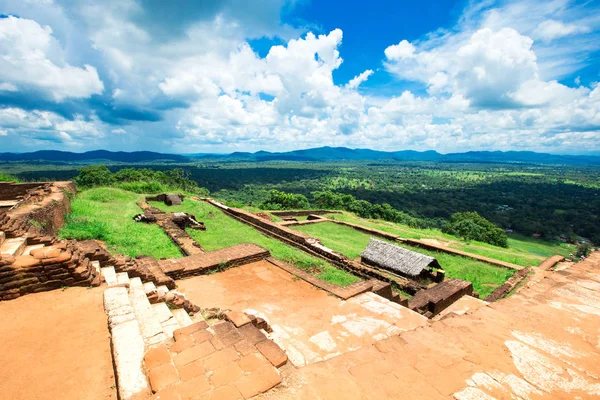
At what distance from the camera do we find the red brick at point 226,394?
2469 mm

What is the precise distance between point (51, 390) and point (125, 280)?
2517 mm

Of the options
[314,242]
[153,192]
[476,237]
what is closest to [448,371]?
[314,242]

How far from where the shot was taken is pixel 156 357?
289 cm

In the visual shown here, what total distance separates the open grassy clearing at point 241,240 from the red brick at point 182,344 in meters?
4.59

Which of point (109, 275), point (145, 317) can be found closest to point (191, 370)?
point (145, 317)

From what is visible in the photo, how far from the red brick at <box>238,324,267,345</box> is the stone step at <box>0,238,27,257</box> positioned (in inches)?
168

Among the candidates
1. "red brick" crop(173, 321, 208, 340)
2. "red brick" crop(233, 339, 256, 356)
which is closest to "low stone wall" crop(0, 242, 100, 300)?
"red brick" crop(173, 321, 208, 340)

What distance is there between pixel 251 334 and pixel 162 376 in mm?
1074

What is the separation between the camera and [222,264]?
721 centimetres

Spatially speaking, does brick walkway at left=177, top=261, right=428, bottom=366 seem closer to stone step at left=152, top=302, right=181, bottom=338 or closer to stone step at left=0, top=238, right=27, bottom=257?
stone step at left=152, top=302, right=181, bottom=338

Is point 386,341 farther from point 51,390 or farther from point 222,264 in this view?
point 222,264

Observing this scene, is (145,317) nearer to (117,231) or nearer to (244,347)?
(244,347)

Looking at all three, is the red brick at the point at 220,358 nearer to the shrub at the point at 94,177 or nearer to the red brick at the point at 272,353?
the red brick at the point at 272,353

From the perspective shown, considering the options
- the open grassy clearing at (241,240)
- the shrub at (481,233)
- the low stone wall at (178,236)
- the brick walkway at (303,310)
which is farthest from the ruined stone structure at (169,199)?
the shrub at (481,233)
